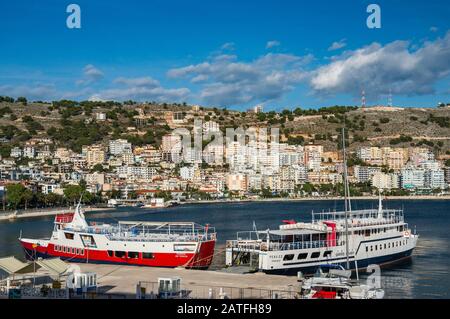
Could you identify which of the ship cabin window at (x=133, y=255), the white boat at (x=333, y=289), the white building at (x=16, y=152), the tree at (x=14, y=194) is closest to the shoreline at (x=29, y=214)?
the tree at (x=14, y=194)

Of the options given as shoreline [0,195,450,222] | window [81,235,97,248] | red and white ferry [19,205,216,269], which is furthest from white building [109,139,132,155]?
window [81,235,97,248]

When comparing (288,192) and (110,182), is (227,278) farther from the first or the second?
(288,192)

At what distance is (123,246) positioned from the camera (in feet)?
75.4

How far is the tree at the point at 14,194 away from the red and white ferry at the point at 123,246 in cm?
4378

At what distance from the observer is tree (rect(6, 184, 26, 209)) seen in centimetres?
6706

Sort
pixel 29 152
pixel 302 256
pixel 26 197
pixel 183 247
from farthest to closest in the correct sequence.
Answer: pixel 29 152 → pixel 26 197 → pixel 302 256 → pixel 183 247

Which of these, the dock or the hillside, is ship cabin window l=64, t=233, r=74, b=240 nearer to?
the dock

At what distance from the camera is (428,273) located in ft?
79.6

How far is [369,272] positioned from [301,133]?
115057 mm

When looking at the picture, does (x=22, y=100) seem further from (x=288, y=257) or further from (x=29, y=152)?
(x=288, y=257)

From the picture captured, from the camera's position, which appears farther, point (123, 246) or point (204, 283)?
point (123, 246)

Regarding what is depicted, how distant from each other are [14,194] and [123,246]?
47786mm

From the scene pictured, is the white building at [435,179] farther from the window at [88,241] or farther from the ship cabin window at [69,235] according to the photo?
the window at [88,241]

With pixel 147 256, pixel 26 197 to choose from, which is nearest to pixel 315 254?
pixel 147 256
